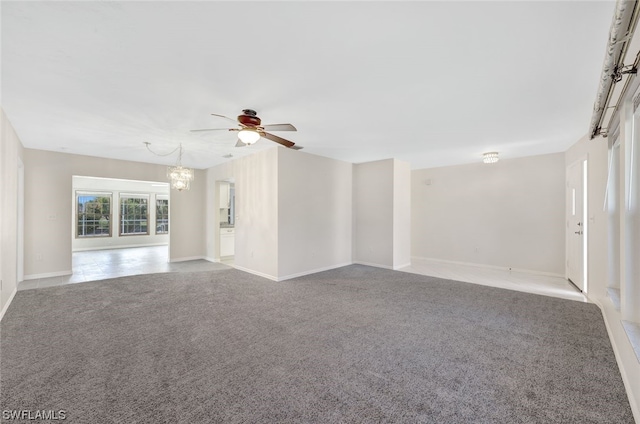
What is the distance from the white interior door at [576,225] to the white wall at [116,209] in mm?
11277

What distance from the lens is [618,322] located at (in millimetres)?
2549

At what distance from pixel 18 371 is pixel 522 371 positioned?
4165 mm

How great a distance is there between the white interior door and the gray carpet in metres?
1.15

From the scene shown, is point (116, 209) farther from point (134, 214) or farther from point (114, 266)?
point (114, 266)

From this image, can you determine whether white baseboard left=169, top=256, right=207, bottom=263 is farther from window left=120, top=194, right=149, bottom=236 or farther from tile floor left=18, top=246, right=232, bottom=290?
window left=120, top=194, right=149, bottom=236

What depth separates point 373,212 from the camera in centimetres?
672

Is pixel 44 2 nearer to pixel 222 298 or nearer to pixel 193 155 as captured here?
pixel 222 298

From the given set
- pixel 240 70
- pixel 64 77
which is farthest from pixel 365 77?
pixel 64 77

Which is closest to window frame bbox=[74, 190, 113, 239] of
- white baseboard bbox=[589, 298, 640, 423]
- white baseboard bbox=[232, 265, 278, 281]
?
white baseboard bbox=[232, 265, 278, 281]

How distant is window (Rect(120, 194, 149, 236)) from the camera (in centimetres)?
1047

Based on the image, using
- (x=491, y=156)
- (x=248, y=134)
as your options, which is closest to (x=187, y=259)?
(x=248, y=134)

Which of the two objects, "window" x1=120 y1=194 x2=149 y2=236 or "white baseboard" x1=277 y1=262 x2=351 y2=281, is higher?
"window" x1=120 y1=194 x2=149 y2=236

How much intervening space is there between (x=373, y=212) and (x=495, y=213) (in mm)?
2842

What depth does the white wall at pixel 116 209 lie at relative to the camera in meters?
9.53
